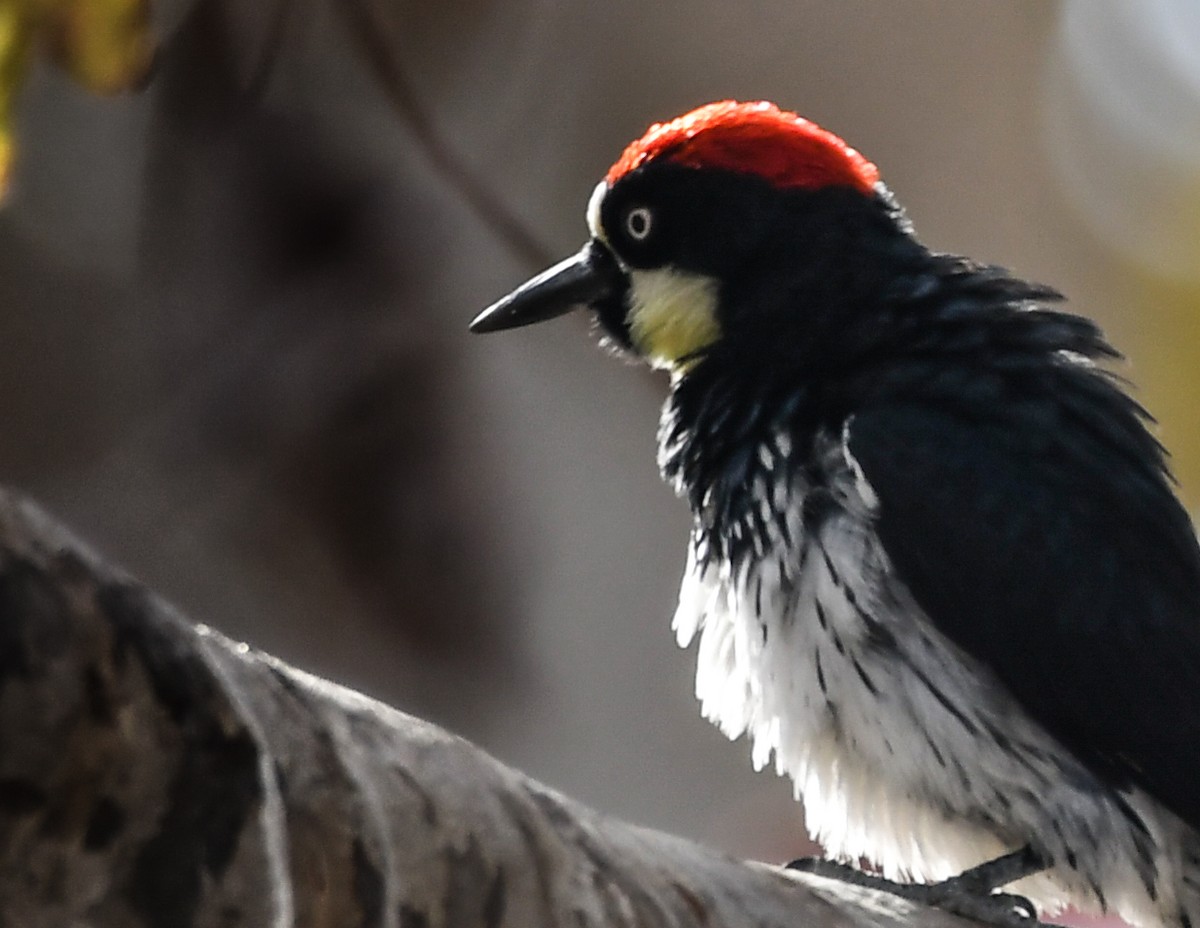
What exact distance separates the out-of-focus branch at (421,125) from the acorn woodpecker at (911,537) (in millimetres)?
1057

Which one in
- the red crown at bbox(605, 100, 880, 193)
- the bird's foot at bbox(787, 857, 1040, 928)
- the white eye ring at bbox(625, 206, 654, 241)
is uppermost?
the red crown at bbox(605, 100, 880, 193)

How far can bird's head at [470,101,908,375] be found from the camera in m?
1.61

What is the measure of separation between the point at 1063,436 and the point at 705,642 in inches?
16.2

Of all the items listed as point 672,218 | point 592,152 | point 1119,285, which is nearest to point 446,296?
point 592,152

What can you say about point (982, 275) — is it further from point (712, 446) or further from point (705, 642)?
point (705, 642)

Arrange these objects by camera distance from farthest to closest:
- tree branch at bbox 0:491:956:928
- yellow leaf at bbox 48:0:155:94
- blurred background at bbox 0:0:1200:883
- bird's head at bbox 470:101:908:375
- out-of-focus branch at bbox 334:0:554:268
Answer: out-of-focus branch at bbox 334:0:554:268, blurred background at bbox 0:0:1200:883, bird's head at bbox 470:101:908:375, yellow leaf at bbox 48:0:155:94, tree branch at bbox 0:491:956:928

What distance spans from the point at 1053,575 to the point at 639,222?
595mm

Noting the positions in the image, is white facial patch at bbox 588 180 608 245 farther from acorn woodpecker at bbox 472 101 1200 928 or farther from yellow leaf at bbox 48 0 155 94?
yellow leaf at bbox 48 0 155 94

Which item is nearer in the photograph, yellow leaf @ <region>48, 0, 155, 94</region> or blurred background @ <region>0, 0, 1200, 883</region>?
yellow leaf @ <region>48, 0, 155, 94</region>

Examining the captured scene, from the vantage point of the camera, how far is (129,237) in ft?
7.47

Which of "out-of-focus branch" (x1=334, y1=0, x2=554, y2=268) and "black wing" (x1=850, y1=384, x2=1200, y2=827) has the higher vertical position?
"out-of-focus branch" (x1=334, y1=0, x2=554, y2=268)

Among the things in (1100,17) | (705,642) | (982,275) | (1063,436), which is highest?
(1100,17)

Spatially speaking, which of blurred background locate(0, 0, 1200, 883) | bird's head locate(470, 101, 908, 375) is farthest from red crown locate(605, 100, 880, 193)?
blurred background locate(0, 0, 1200, 883)

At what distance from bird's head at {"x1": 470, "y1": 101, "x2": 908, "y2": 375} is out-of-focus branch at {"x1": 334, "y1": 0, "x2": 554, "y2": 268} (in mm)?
1044
